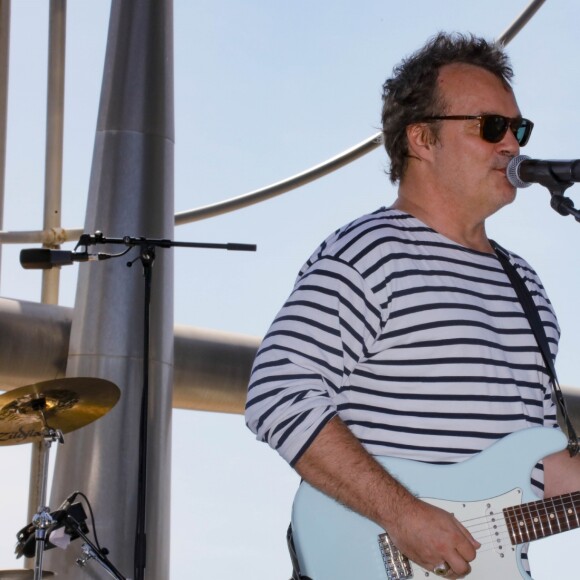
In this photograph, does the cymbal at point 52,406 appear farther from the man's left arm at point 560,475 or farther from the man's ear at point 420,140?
the man's left arm at point 560,475

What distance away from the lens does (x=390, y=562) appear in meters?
2.78

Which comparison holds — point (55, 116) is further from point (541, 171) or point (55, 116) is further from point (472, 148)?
point (541, 171)

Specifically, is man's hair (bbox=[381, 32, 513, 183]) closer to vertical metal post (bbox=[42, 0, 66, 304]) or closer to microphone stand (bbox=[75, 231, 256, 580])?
microphone stand (bbox=[75, 231, 256, 580])

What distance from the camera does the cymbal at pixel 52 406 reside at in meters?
5.49

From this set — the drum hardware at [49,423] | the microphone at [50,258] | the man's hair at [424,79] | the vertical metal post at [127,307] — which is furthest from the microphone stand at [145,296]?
the man's hair at [424,79]

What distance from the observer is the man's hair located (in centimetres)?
367

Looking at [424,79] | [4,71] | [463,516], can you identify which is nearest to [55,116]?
[4,71]

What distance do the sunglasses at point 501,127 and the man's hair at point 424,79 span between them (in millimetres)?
187

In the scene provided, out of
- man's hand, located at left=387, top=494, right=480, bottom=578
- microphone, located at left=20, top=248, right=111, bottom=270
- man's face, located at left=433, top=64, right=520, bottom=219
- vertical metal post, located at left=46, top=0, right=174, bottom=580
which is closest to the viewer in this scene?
man's hand, located at left=387, top=494, right=480, bottom=578

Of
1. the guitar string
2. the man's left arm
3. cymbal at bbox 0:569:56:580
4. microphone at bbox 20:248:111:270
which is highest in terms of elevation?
microphone at bbox 20:248:111:270

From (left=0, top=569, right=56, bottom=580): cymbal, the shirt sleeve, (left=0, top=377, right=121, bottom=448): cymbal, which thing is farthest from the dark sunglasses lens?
(left=0, top=569, right=56, bottom=580): cymbal

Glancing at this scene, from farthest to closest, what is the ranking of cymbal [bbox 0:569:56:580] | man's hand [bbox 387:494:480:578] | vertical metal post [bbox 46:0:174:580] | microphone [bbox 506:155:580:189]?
→ vertical metal post [bbox 46:0:174:580] → cymbal [bbox 0:569:56:580] → microphone [bbox 506:155:580:189] → man's hand [bbox 387:494:480:578]

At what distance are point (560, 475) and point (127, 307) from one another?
12.9 feet

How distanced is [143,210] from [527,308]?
3941mm
